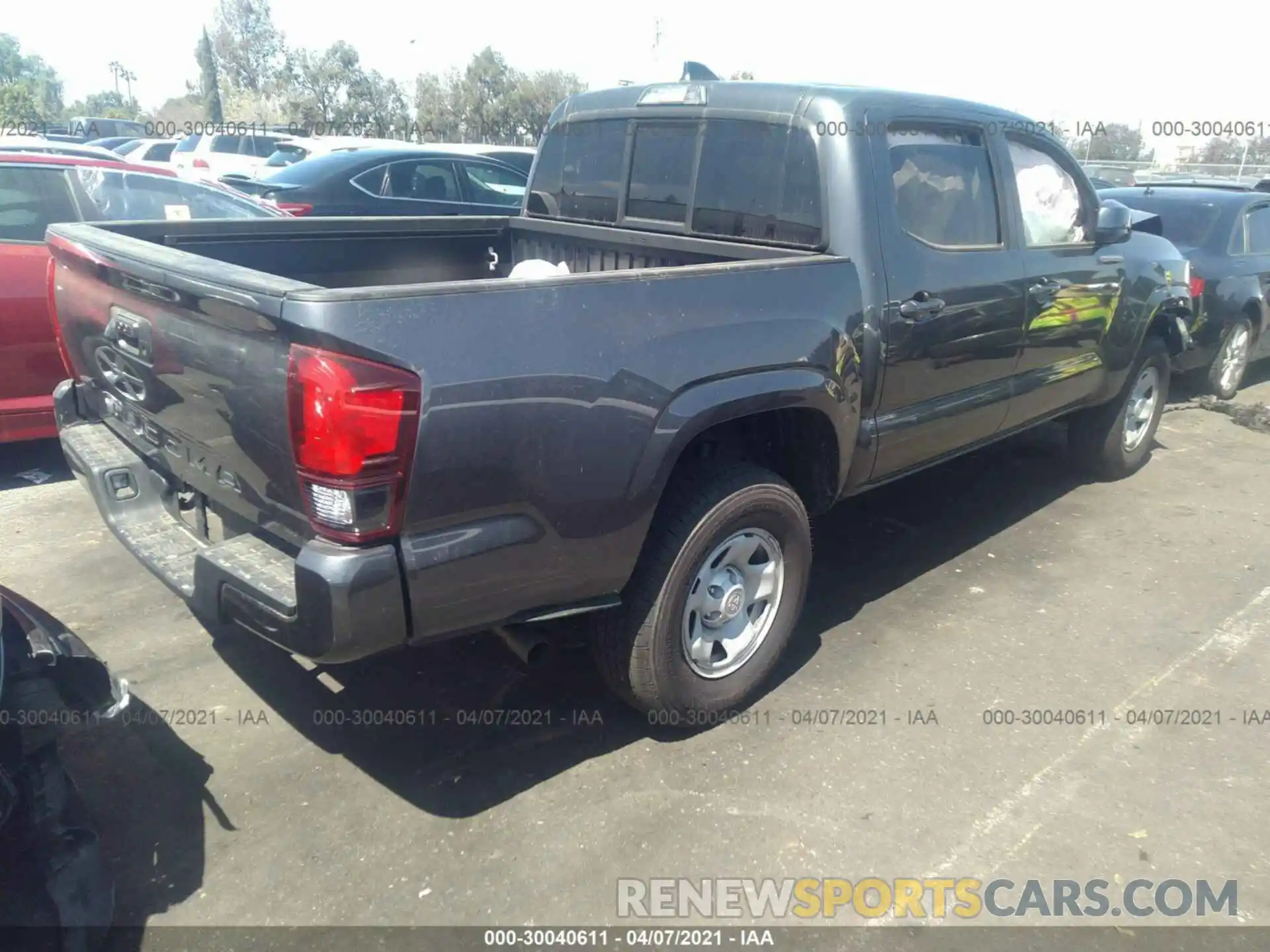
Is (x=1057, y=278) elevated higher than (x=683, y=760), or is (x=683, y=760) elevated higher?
(x=1057, y=278)

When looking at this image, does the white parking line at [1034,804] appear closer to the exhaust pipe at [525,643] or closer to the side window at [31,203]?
the exhaust pipe at [525,643]

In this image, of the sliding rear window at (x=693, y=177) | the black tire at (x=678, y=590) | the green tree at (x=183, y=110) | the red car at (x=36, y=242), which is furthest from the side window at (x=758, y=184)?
the green tree at (x=183, y=110)

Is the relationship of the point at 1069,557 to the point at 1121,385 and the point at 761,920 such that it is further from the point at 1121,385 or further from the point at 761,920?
the point at 761,920

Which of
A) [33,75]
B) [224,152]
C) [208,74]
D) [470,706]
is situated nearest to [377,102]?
[208,74]

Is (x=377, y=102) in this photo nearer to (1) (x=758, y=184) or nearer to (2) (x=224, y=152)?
(2) (x=224, y=152)

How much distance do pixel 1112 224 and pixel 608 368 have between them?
322 centimetres

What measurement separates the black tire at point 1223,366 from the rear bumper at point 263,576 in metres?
7.28

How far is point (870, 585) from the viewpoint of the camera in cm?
434

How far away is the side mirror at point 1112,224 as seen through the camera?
14.9 feet

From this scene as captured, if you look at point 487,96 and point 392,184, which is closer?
point 392,184

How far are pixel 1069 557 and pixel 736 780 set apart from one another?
2533 millimetres

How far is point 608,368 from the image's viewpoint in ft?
8.33

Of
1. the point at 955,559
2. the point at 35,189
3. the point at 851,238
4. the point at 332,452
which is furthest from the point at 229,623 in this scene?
the point at 35,189

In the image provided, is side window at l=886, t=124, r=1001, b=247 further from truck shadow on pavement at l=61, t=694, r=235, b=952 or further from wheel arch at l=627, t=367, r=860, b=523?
truck shadow on pavement at l=61, t=694, r=235, b=952
